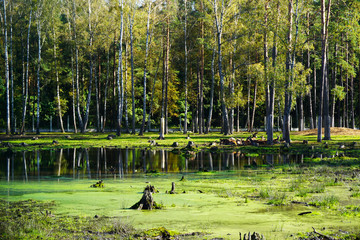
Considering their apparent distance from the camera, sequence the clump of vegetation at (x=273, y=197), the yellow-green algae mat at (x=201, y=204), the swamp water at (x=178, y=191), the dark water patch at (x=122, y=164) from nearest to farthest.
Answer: the yellow-green algae mat at (x=201, y=204), the swamp water at (x=178, y=191), the clump of vegetation at (x=273, y=197), the dark water patch at (x=122, y=164)

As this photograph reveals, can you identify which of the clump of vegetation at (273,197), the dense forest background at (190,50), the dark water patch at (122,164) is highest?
the dense forest background at (190,50)

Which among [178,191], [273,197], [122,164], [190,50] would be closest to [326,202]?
[273,197]

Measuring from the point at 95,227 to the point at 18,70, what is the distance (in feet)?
238

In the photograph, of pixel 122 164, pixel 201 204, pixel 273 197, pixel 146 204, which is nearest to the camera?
pixel 146 204

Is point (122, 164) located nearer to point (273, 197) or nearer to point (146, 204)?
point (273, 197)

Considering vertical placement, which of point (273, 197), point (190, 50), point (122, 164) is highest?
point (190, 50)

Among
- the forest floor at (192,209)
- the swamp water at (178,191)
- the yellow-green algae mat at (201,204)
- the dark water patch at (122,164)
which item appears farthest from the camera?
the dark water patch at (122,164)

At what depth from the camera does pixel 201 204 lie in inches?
491

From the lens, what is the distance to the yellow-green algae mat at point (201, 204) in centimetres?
970

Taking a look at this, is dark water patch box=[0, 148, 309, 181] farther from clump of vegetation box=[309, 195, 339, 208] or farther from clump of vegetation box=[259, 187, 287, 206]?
clump of vegetation box=[309, 195, 339, 208]

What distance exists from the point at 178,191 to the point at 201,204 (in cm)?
251

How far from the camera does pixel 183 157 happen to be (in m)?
29.8

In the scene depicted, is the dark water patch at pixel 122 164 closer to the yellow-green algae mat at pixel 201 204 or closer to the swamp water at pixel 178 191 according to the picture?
the swamp water at pixel 178 191

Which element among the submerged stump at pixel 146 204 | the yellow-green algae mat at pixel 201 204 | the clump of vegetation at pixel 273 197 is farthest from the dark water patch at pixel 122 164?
the submerged stump at pixel 146 204
